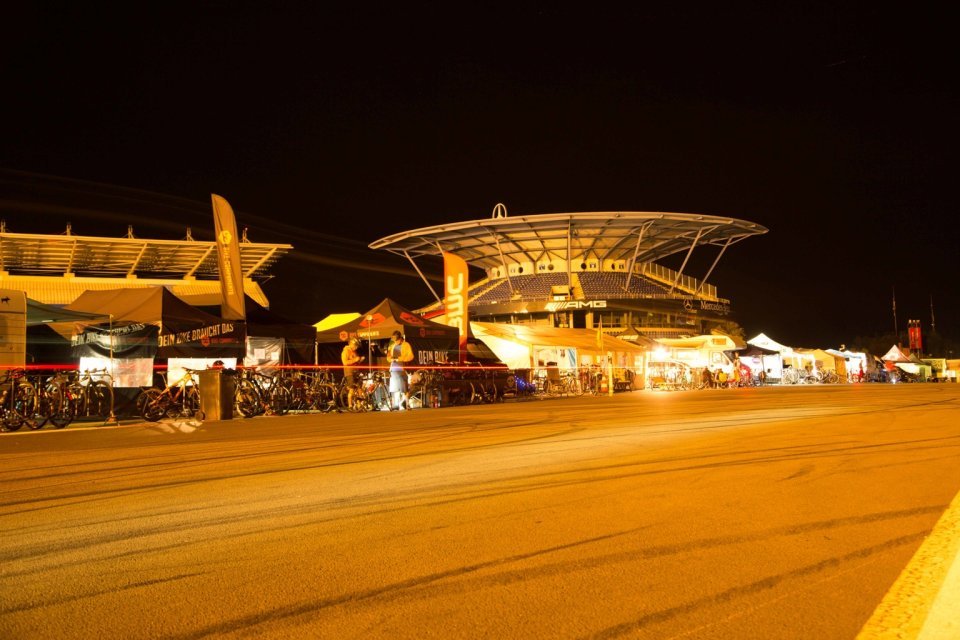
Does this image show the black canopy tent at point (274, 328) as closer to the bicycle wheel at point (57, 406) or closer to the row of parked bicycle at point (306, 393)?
the row of parked bicycle at point (306, 393)

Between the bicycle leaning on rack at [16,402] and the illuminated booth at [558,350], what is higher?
the illuminated booth at [558,350]

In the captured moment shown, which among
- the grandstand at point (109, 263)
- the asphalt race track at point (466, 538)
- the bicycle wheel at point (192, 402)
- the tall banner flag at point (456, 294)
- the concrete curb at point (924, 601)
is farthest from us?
the grandstand at point (109, 263)

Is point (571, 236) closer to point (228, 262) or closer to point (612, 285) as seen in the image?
point (612, 285)

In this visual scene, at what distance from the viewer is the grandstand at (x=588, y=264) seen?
70.3 m

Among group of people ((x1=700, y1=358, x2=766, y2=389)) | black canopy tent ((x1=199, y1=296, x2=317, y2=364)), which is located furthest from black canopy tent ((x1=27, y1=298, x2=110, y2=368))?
group of people ((x1=700, y1=358, x2=766, y2=389))

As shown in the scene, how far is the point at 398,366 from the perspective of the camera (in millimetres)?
18500

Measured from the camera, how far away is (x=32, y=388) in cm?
1365

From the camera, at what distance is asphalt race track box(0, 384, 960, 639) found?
315 centimetres

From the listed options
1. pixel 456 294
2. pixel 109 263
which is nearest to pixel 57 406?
pixel 456 294

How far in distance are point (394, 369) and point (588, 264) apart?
204 ft

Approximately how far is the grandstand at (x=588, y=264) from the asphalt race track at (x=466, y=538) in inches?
2354

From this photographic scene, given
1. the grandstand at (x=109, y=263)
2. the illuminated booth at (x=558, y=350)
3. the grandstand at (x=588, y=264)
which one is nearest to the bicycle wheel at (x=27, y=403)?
the illuminated booth at (x=558, y=350)

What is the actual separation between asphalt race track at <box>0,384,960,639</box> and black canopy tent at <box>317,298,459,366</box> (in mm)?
12380

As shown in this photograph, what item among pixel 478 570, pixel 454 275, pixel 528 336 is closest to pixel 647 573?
pixel 478 570
